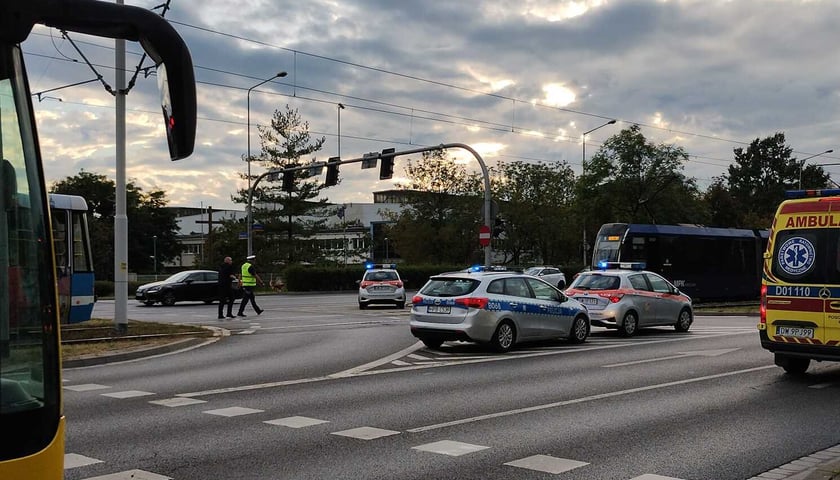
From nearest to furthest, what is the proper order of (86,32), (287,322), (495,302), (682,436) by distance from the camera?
(86,32)
(682,436)
(495,302)
(287,322)

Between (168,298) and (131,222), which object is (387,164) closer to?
(168,298)

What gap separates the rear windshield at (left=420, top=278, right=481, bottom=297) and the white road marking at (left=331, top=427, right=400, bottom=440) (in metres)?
7.52

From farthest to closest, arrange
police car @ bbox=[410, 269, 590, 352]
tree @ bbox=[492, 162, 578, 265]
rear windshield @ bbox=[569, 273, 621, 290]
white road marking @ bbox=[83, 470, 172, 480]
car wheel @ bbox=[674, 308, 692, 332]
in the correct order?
tree @ bbox=[492, 162, 578, 265]
car wheel @ bbox=[674, 308, 692, 332]
rear windshield @ bbox=[569, 273, 621, 290]
police car @ bbox=[410, 269, 590, 352]
white road marking @ bbox=[83, 470, 172, 480]

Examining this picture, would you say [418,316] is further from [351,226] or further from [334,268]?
[351,226]

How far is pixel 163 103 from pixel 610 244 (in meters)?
35.5

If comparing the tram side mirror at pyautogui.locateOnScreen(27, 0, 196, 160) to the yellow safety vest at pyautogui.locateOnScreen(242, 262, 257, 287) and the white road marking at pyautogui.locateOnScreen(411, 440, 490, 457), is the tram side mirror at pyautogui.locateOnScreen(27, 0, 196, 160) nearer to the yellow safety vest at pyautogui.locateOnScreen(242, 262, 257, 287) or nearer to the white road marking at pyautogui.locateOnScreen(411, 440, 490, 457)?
the white road marking at pyautogui.locateOnScreen(411, 440, 490, 457)

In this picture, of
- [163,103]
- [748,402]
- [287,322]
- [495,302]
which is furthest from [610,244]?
[163,103]

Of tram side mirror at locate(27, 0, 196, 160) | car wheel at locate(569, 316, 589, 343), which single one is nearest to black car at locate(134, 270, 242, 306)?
car wheel at locate(569, 316, 589, 343)

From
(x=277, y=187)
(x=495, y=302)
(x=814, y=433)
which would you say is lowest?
(x=814, y=433)

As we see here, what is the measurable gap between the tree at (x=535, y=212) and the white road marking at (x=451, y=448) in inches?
2390

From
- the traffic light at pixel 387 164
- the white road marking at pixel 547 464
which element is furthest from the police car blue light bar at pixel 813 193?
the traffic light at pixel 387 164

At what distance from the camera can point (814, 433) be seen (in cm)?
811

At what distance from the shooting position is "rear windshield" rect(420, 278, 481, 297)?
1555 centimetres

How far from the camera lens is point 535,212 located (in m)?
69.2
